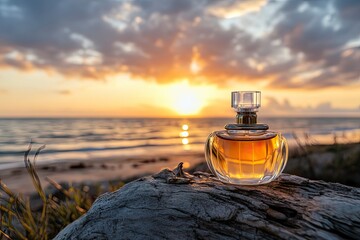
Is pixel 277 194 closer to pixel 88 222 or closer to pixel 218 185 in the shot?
pixel 218 185

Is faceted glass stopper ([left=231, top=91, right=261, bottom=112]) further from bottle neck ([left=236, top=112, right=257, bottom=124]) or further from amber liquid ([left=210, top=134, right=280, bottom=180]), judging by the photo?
amber liquid ([left=210, top=134, right=280, bottom=180])

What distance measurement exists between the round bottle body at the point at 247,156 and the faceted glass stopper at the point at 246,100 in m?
0.15

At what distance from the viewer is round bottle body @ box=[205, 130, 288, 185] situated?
191 centimetres

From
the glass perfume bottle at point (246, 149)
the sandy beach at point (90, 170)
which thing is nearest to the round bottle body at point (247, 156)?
the glass perfume bottle at point (246, 149)

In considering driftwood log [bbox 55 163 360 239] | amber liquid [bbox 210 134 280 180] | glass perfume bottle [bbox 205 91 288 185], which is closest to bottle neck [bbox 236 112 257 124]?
glass perfume bottle [bbox 205 91 288 185]

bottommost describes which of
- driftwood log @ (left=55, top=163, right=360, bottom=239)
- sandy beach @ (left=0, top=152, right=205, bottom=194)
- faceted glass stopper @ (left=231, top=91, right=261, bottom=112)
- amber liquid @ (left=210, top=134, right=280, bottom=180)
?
sandy beach @ (left=0, top=152, right=205, bottom=194)

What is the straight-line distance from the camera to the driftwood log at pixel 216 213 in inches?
56.0

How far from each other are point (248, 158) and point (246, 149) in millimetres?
54

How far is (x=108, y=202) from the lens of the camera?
1.71m

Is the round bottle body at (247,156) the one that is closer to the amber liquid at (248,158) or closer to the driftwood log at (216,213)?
the amber liquid at (248,158)

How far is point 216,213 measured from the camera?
4.95 ft

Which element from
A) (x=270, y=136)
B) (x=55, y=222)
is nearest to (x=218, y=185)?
(x=270, y=136)

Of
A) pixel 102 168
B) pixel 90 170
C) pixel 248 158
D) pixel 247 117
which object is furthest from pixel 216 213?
pixel 102 168

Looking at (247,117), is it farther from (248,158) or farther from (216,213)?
(216,213)
